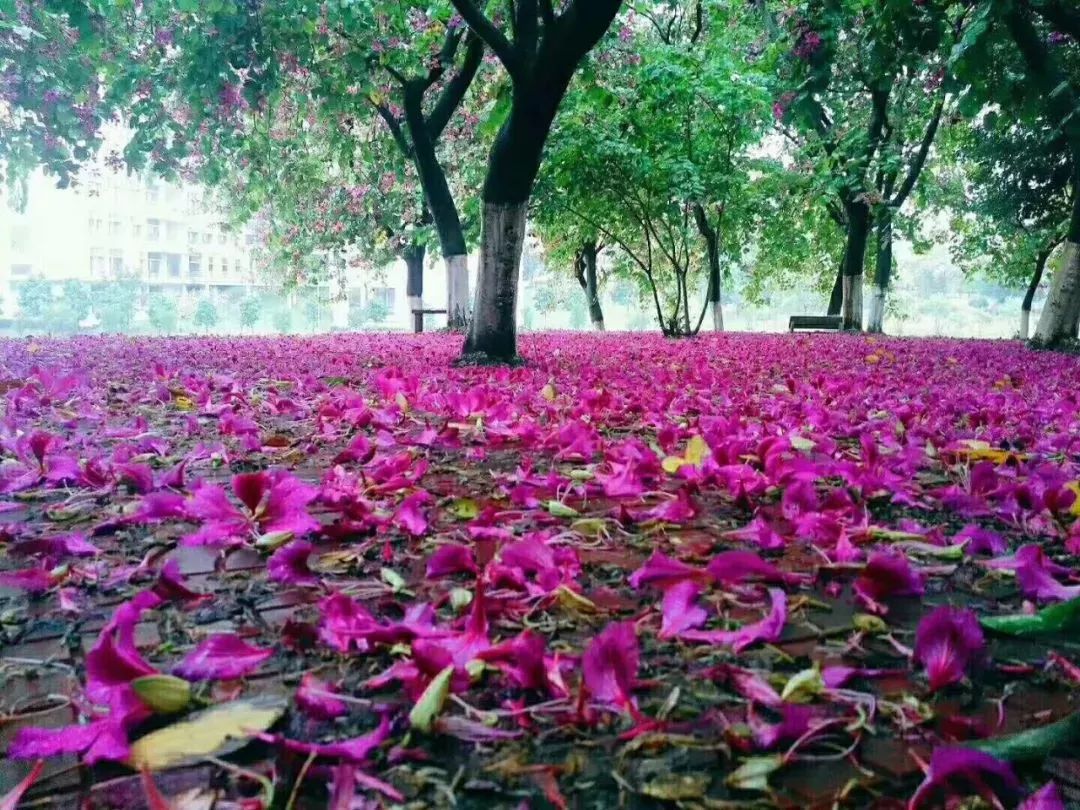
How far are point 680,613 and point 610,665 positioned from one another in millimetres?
294

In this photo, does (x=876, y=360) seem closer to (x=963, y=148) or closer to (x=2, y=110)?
Result: (x=963, y=148)

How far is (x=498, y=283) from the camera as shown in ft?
21.9

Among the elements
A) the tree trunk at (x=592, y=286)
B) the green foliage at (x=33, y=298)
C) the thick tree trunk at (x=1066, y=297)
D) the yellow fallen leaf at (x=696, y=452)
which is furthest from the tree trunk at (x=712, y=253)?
the green foliage at (x=33, y=298)

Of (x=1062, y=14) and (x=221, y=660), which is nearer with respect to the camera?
(x=221, y=660)

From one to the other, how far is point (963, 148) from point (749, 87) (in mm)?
9666

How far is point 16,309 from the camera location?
33812 millimetres

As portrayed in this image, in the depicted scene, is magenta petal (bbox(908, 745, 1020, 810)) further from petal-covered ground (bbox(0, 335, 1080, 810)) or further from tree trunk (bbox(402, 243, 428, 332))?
tree trunk (bbox(402, 243, 428, 332))

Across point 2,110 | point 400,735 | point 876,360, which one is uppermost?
point 2,110

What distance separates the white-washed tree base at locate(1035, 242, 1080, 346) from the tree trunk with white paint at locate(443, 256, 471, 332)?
8.26 meters

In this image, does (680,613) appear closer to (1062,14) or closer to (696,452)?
(696,452)

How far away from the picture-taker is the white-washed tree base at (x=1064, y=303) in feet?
28.9

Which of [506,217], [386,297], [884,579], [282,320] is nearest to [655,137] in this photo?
[506,217]

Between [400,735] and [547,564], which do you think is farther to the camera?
[547,564]

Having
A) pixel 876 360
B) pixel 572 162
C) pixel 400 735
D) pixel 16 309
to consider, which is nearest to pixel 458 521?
pixel 400 735
